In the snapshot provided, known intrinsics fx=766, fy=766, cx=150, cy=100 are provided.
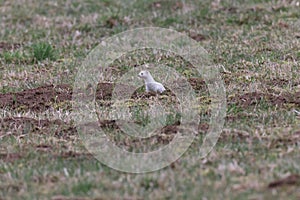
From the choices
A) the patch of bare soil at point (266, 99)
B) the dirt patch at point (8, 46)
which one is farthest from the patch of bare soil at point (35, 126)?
the dirt patch at point (8, 46)

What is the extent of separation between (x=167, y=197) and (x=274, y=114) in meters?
2.69

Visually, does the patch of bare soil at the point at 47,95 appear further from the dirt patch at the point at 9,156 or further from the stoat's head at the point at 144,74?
the dirt patch at the point at 9,156

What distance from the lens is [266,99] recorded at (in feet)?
27.8

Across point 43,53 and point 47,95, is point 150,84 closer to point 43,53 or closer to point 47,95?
point 47,95

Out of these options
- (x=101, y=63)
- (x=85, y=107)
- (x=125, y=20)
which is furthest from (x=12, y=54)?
(x=85, y=107)

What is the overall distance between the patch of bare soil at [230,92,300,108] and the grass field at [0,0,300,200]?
0.01 m

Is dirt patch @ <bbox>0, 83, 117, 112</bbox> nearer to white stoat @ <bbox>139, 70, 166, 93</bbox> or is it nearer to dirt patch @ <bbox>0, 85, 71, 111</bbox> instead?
dirt patch @ <bbox>0, 85, 71, 111</bbox>

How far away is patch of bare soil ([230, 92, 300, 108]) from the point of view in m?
8.33

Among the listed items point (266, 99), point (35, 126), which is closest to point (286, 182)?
point (266, 99)

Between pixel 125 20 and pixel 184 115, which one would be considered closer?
pixel 184 115

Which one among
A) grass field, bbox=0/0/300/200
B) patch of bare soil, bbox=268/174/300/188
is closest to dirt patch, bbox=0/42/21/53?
grass field, bbox=0/0/300/200

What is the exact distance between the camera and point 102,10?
15406mm

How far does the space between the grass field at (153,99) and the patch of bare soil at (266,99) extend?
1cm

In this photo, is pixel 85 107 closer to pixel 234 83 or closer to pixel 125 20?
pixel 234 83
